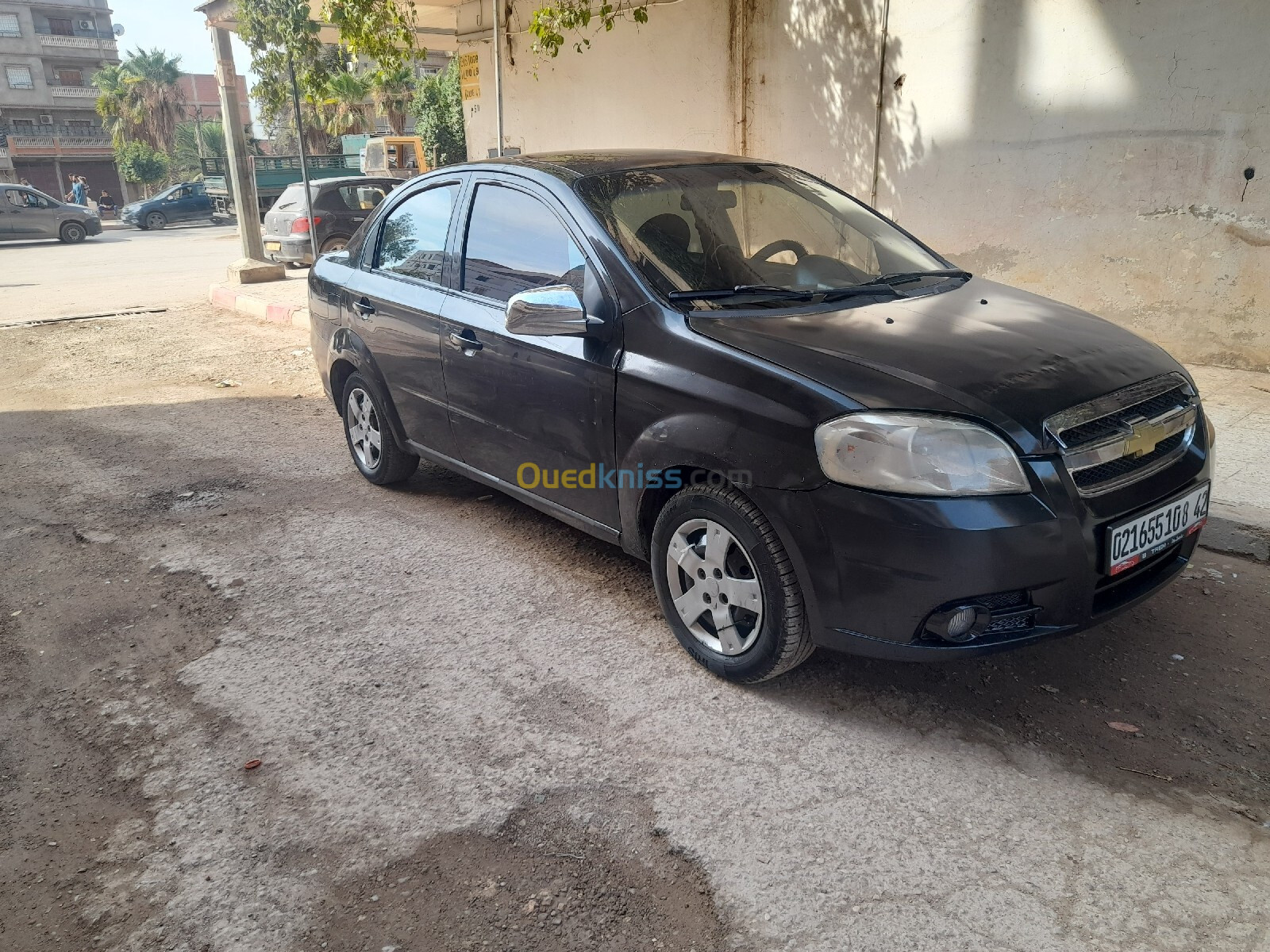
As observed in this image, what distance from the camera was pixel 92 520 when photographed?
16.5ft

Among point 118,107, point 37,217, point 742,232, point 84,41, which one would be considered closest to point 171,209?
point 37,217

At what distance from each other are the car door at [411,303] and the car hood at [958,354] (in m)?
1.59

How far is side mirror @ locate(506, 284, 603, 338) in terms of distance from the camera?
11.3 ft

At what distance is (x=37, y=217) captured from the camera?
2502 cm

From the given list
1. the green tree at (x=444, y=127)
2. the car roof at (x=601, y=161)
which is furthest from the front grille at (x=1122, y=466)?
the green tree at (x=444, y=127)

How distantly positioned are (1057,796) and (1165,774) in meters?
0.35

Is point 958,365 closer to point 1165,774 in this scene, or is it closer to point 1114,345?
point 1114,345

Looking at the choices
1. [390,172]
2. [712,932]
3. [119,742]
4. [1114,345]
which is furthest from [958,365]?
[390,172]

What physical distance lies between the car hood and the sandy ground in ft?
3.24

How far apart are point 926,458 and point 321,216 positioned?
1459 cm

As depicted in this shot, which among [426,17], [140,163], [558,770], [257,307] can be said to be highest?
[426,17]

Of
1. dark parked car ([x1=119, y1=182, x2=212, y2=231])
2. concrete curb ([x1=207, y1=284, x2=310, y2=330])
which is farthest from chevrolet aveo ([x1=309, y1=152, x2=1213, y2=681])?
dark parked car ([x1=119, y1=182, x2=212, y2=231])

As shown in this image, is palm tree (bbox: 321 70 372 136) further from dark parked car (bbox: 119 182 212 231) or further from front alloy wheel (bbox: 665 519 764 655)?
front alloy wheel (bbox: 665 519 764 655)

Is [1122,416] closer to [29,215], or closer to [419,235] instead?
[419,235]
